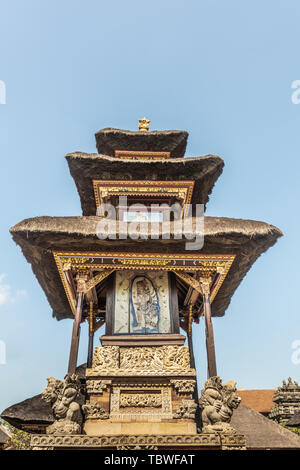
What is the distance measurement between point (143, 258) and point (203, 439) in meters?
5.00

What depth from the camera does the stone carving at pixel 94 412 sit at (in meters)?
9.09

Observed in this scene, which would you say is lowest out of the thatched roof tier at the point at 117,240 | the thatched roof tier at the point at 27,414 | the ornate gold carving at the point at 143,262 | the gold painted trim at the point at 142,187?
the thatched roof tier at the point at 27,414

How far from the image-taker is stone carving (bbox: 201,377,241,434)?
28.1 ft

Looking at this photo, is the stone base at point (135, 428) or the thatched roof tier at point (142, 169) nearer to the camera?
the stone base at point (135, 428)

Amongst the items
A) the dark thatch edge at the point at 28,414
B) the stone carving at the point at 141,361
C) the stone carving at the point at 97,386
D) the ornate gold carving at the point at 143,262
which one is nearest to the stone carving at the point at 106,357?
the stone carving at the point at 141,361

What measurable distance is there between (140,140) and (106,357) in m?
9.67

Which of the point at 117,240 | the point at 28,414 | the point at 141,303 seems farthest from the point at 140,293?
the point at 28,414

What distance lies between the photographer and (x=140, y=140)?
1648cm

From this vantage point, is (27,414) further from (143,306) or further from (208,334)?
(208,334)

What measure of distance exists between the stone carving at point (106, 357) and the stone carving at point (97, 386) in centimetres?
37

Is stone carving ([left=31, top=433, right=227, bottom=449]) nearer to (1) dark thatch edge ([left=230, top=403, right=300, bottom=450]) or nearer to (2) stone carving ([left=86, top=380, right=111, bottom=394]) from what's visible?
(2) stone carving ([left=86, top=380, right=111, bottom=394])

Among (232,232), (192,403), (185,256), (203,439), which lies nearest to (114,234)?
(185,256)

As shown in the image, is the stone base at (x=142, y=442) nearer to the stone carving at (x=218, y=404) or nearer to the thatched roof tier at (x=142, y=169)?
the stone carving at (x=218, y=404)

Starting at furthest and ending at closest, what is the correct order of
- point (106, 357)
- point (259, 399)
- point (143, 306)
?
point (259, 399) < point (143, 306) < point (106, 357)
